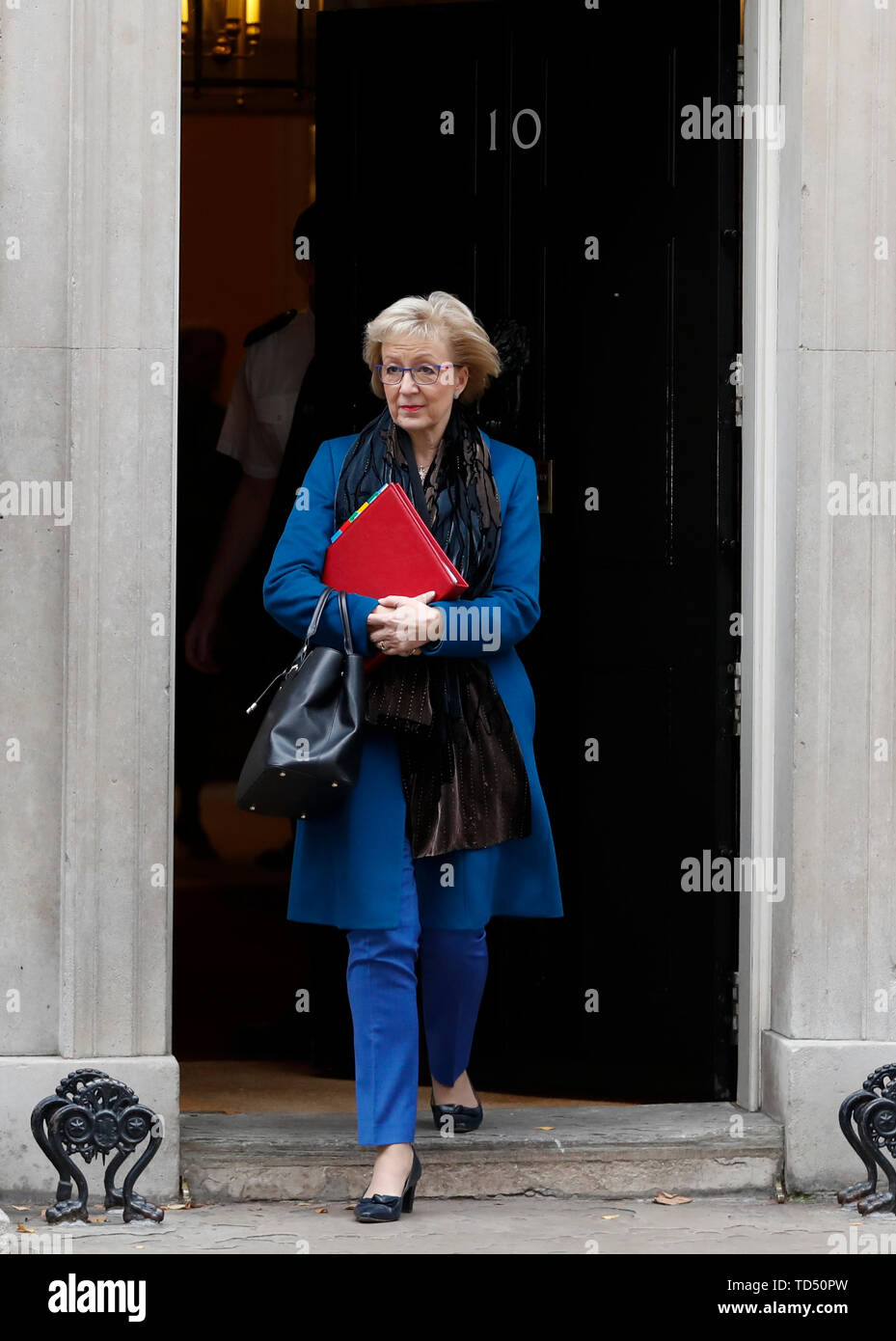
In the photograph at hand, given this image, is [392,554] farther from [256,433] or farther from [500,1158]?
[256,433]

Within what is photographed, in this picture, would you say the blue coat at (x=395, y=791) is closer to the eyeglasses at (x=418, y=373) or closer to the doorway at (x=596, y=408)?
the eyeglasses at (x=418, y=373)

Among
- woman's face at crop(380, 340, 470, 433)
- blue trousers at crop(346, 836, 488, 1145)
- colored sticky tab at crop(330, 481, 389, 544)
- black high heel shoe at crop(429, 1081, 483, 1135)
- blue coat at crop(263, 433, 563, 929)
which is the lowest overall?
black high heel shoe at crop(429, 1081, 483, 1135)

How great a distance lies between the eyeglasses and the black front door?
0.78 m

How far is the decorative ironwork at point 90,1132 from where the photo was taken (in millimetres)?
4324

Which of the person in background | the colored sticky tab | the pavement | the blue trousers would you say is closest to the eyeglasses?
the colored sticky tab

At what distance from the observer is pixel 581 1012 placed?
219 inches

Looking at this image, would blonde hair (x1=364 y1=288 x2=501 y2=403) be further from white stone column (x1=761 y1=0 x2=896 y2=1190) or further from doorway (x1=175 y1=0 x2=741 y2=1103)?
white stone column (x1=761 y1=0 x2=896 y2=1190)

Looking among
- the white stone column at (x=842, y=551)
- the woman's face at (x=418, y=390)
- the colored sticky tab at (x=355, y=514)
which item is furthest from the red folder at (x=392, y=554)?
the white stone column at (x=842, y=551)

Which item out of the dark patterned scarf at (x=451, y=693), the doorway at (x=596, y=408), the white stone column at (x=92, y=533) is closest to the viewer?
the dark patterned scarf at (x=451, y=693)

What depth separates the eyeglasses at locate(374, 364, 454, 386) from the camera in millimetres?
4562

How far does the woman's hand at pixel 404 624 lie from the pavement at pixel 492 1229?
54.0 inches

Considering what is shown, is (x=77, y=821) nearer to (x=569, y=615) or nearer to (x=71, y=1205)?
(x=71, y=1205)

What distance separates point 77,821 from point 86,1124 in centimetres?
75

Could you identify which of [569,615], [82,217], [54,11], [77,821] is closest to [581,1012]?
[569,615]
